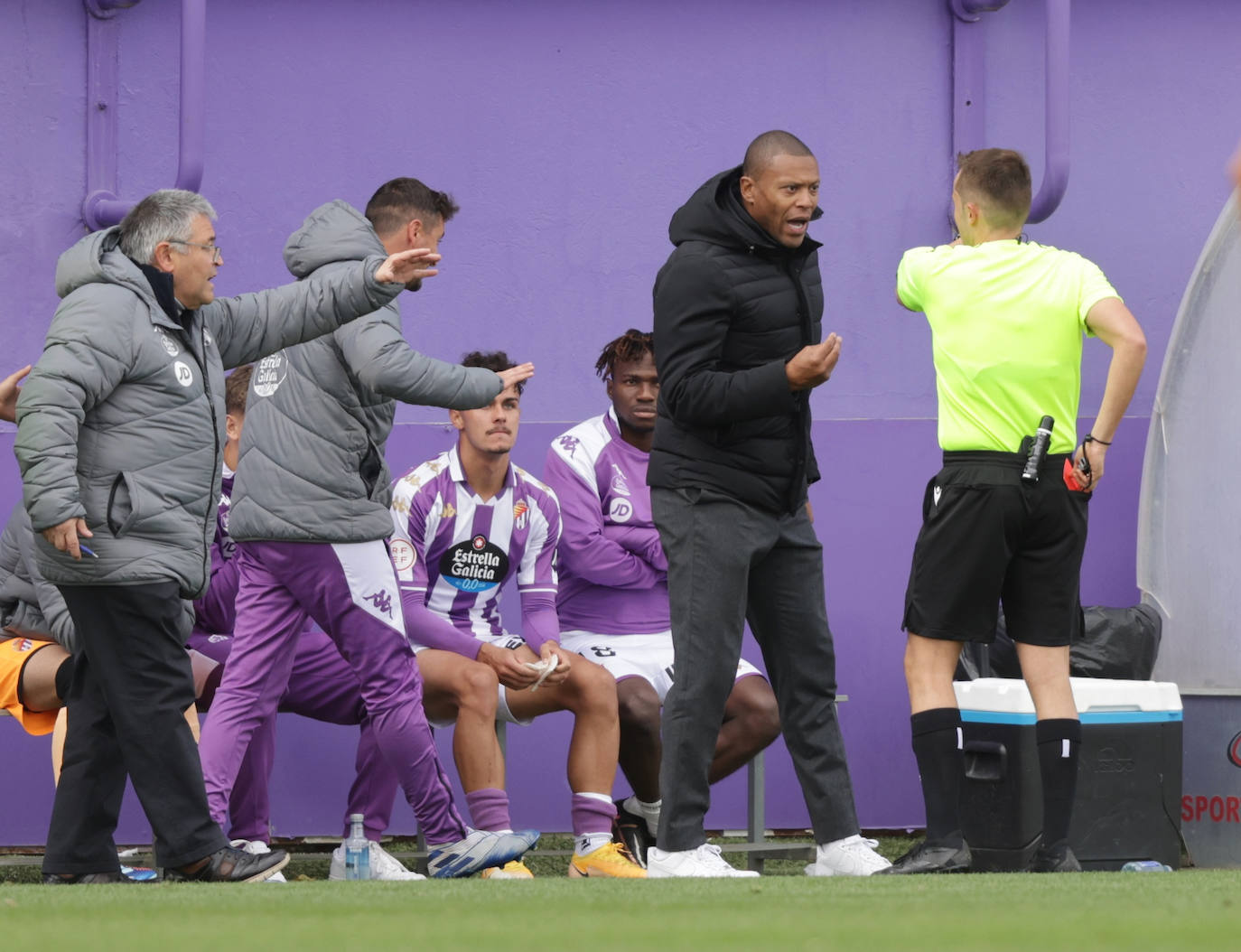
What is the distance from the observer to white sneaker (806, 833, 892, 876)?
4.48 metres

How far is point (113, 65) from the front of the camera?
6.74m

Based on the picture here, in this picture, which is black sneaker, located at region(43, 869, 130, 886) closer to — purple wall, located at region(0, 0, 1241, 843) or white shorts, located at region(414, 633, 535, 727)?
white shorts, located at region(414, 633, 535, 727)

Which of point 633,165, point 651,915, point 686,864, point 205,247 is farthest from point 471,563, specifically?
point 651,915

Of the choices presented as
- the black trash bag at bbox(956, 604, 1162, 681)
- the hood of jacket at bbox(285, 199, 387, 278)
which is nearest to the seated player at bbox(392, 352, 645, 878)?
the hood of jacket at bbox(285, 199, 387, 278)

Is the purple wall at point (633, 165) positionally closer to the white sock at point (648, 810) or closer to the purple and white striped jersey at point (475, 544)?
the purple and white striped jersey at point (475, 544)

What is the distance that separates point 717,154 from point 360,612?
9.30ft

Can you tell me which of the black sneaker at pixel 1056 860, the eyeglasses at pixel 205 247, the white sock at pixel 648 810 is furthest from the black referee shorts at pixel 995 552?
the eyeglasses at pixel 205 247

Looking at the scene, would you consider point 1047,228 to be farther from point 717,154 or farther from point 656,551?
point 656,551

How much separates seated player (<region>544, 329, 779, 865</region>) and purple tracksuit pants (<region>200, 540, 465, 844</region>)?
31.9 inches

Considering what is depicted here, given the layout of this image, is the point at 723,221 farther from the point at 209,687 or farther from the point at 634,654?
the point at 209,687

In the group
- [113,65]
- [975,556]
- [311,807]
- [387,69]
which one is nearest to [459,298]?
[387,69]

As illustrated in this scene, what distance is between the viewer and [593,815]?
535 centimetres

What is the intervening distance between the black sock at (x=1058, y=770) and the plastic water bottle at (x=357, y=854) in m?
1.81

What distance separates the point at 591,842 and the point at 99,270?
2116 millimetres
